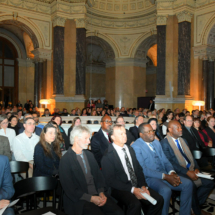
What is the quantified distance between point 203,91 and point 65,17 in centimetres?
977

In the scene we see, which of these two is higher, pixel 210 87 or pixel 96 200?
pixel 210 87

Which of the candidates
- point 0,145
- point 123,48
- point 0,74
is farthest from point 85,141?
point 0,74

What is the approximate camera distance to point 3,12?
49.2 ft

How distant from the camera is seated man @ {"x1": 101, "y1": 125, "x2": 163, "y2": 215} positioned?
3.46 meters

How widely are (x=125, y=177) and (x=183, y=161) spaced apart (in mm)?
1400

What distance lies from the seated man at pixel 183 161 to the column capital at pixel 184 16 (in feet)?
39.6

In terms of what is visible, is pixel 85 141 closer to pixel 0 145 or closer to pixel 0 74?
pixel 0 145

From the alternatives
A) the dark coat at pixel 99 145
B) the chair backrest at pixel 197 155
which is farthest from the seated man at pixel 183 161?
the dark coat at pixel 99 145

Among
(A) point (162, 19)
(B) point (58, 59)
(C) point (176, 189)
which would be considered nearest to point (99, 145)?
(C) point (176, 189)

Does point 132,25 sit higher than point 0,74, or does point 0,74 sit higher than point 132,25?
point 132,25

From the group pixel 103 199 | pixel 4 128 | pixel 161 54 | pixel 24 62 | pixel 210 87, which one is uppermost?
pixel 24 62

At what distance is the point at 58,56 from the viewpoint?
15.9 m

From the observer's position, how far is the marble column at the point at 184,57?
49.0ft

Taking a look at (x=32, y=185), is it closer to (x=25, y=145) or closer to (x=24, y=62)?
(x=25, y=145)
